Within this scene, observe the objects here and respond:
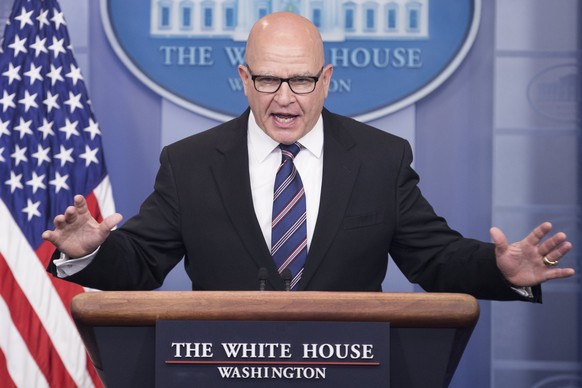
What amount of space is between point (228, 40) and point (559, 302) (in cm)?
164

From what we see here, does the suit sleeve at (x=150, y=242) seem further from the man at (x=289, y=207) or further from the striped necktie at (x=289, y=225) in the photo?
the striped necktie at (x=289, y=225)

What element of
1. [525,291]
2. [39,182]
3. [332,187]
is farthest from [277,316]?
[39,182]

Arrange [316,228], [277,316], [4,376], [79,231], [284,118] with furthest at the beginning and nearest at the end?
[4,376] → [284,118] → [316,228] → [79,231] → [277,316]

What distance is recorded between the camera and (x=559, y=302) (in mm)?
3512

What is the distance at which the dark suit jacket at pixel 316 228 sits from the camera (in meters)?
2.04

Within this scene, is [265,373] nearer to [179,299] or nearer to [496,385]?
[179,299]

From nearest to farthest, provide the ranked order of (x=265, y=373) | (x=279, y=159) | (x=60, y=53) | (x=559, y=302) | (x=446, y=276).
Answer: (x=265, y=373), (x=446, y=276), (x=279, y=159), (x=60, y=53), (x=559, y=302)

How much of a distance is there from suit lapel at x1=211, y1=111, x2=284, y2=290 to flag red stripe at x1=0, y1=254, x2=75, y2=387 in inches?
49.2

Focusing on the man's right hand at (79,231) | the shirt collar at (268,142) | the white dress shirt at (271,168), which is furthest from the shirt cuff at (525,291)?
the man's right hand at (79,231)

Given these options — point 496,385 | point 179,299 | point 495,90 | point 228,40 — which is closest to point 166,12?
point 228,40

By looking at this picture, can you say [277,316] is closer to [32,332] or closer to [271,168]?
[271,168]

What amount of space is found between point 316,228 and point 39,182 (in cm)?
147

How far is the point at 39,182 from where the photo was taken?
10.4 feet

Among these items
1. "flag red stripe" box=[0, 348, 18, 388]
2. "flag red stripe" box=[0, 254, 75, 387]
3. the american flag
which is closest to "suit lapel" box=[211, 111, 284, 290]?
the american flag
